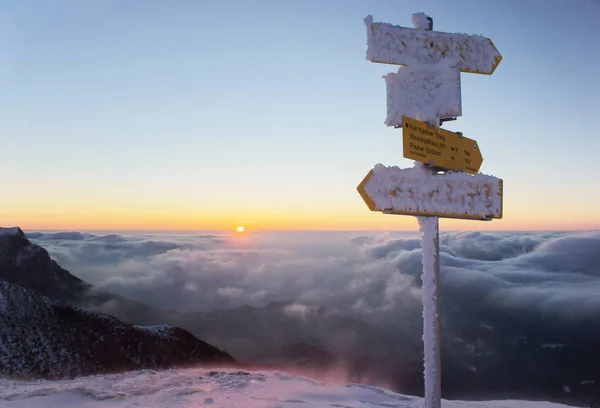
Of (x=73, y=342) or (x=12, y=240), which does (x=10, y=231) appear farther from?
(x=73, y=342)

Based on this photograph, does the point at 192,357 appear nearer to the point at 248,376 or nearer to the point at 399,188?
the point at 248,376

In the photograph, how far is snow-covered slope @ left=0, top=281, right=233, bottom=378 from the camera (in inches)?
706

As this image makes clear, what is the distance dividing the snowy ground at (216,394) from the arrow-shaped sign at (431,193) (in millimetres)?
5496

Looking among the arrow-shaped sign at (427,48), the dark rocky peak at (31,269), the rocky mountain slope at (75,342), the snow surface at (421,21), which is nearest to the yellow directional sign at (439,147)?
the arrow-shaped sign at (427,48)

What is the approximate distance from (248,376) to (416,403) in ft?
15.0

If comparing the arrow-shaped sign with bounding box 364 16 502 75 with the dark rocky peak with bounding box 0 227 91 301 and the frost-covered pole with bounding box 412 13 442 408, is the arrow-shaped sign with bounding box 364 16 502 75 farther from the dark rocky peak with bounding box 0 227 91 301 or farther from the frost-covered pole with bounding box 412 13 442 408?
the dark rocky peak with bounding box 0 227 91 301

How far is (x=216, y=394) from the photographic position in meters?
9.32

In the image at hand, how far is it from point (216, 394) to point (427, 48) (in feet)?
27.4

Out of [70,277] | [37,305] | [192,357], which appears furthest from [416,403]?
[70,277]

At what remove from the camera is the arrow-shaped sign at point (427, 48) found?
462 cm

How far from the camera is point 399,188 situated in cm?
438

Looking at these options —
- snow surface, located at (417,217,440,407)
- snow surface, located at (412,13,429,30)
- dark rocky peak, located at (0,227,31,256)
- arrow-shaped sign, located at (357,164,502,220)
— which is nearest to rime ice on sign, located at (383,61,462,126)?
snow surface, located at (412,13,429,30)

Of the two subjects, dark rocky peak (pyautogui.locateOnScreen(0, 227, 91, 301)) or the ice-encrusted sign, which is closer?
the ice-encrusted sign

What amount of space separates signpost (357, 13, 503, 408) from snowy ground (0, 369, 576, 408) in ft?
15.8
